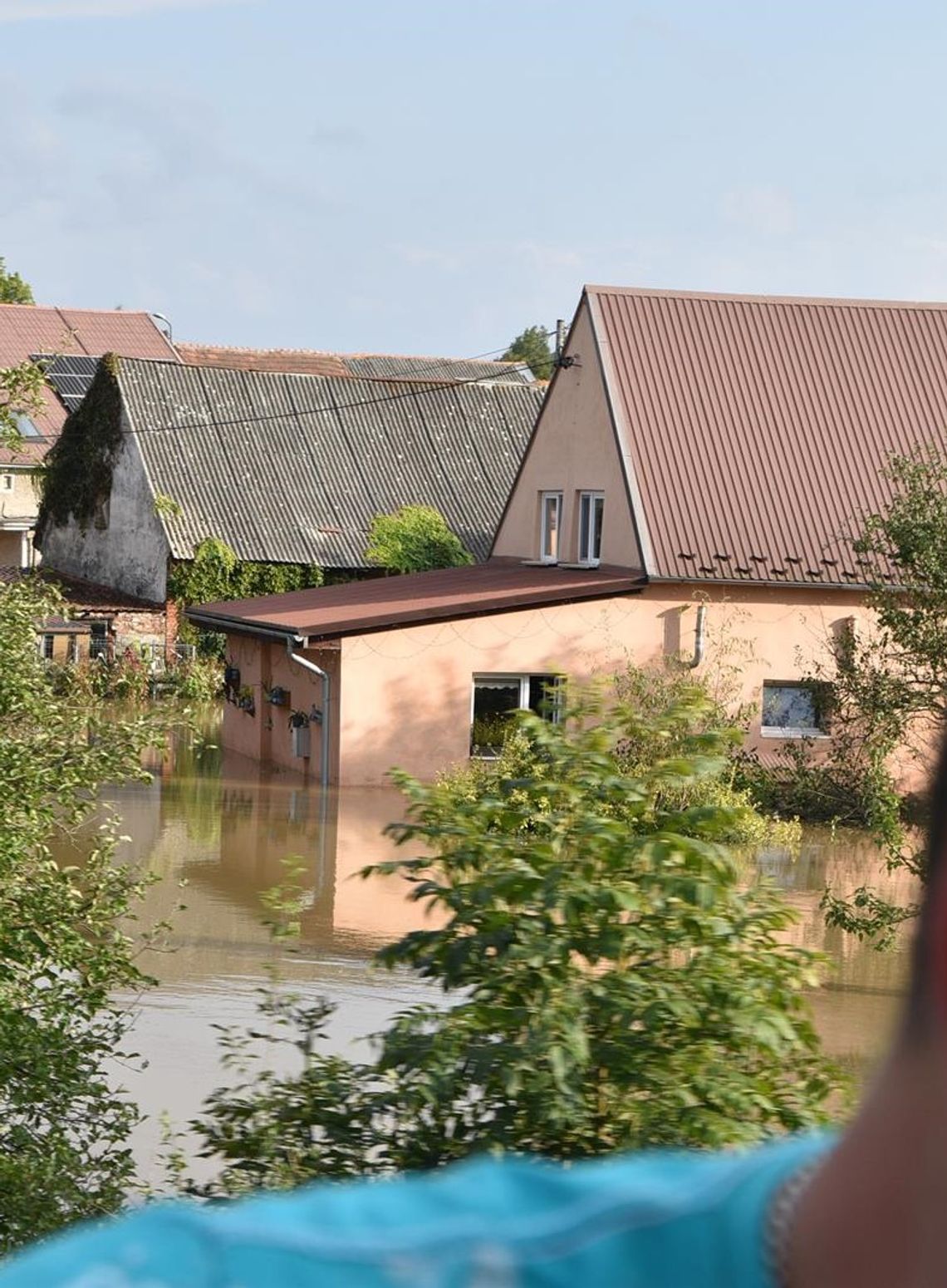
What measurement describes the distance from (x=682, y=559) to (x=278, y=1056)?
2111cm

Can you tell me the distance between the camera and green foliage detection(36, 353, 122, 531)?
41969 millimetres

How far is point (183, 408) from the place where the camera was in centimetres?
4209

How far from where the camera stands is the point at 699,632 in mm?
27281

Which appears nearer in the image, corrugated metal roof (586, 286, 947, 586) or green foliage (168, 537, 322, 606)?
A: corrugated metal roof (586, 286, 947, 586)

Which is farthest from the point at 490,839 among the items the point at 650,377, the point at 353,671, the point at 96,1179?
the point at 650,377

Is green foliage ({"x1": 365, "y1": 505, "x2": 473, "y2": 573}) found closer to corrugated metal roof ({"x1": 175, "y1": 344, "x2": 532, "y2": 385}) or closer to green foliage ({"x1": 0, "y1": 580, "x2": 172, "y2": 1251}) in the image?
corrugated metal roof ({"x1": 175, "y1": 344, "x2": 532, "y2": 385})

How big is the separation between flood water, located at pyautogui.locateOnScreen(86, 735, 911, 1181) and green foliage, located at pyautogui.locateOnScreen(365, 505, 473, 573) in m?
10.5

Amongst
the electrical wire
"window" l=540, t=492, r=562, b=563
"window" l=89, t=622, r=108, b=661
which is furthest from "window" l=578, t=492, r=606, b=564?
the electrical wire

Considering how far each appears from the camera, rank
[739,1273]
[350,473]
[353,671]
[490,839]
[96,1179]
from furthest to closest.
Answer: [350,473], [353,671], [96,1179], [490,839], [739,1273]

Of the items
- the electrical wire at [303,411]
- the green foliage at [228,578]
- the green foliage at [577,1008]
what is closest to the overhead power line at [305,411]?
the electrical wire at [303,411]

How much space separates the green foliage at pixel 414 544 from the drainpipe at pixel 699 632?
485 inches

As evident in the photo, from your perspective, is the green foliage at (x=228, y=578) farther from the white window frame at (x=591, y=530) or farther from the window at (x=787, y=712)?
the window at (x=787, y=712)

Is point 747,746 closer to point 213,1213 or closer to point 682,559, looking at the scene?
point 682,559

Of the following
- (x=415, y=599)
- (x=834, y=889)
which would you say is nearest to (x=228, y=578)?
(x=415, y=599)
